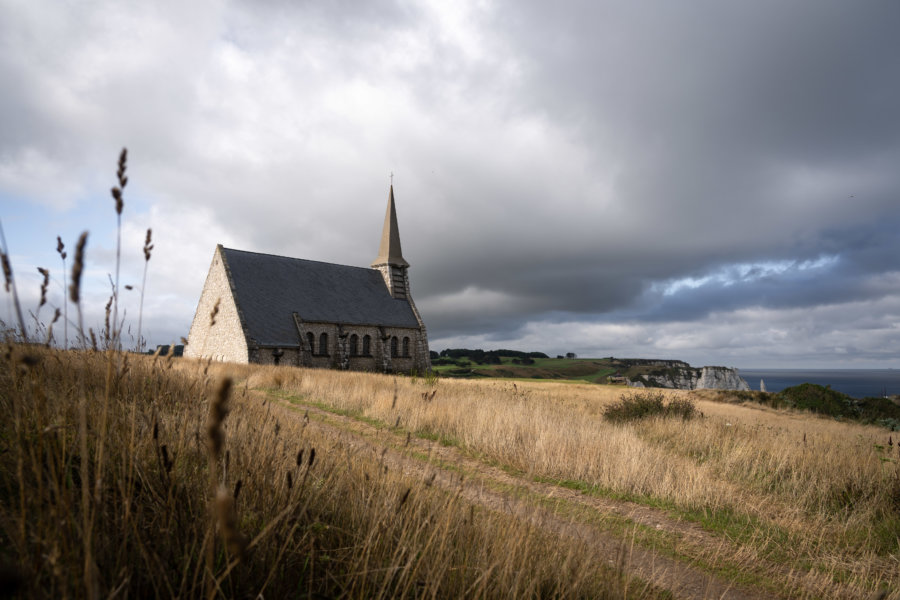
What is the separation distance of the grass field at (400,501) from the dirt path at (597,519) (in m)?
0.04

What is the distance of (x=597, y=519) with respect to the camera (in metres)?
5.90

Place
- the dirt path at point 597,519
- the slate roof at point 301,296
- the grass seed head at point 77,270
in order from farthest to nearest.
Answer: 1. the slate roof at point 301,296
2. the dirt path at point 597,519
3. the grass seed head at point 77,270

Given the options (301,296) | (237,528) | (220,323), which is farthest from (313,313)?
(237,528)

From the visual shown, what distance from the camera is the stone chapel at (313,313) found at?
3225cm

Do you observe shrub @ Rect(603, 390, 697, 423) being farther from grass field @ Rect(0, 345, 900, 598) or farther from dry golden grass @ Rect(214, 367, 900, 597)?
grass field @ Rect(0, 345, 900, 598)

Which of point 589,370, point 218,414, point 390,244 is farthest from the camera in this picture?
point 589,370

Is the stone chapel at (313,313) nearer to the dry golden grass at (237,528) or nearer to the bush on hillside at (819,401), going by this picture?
the bush on hillside at (819,401)

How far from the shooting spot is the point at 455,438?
10.3 metres

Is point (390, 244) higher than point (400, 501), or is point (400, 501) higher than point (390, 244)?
point (390, 244)

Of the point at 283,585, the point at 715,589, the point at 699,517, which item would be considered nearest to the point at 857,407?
the point at 699,517

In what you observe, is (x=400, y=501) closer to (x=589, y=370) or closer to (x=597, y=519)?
(x=597, y=519)

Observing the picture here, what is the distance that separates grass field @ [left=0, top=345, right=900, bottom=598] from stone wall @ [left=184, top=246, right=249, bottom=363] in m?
20.5

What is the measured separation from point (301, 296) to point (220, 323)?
5967mm

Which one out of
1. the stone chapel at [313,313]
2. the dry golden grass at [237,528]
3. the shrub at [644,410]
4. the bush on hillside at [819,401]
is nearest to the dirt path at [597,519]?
the dry golden grass at [237,528]
